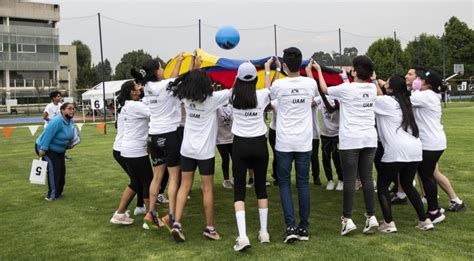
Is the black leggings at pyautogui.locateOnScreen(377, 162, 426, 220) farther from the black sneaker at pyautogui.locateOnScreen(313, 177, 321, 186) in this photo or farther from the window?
the window

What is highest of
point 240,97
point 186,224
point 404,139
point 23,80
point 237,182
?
point 23,80

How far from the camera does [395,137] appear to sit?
5250 millimetres

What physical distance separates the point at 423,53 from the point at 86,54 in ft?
214

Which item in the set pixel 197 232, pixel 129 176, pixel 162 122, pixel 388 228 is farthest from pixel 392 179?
pixel 129 176

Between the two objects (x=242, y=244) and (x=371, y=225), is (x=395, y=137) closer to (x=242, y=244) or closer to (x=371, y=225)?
(x=371, y=225)

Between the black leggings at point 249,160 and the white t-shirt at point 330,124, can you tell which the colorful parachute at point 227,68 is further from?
the black leggings at point 249,160

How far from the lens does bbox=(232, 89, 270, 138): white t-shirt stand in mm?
4828

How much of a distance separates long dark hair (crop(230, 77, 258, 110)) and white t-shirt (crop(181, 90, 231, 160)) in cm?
24

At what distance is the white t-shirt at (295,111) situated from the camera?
4.84 m

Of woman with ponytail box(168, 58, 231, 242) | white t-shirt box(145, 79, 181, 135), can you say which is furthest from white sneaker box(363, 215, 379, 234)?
white t-shirt box(145, 79, 181, 135)

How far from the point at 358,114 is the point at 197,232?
2.42 metres

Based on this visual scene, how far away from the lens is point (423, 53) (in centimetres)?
5734

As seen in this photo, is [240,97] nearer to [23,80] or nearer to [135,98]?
[135,98]

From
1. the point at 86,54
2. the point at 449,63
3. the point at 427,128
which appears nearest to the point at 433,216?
the point at 427,128
